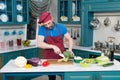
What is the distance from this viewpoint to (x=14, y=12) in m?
4.84

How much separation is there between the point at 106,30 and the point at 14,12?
213 centimetres

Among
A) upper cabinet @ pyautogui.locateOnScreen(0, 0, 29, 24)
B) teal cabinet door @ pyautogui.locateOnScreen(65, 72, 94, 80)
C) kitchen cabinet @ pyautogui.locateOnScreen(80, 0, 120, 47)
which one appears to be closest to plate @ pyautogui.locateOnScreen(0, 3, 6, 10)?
upper cabinet @ pyautogui.locateOnScreen(0, 0, 29, 24)

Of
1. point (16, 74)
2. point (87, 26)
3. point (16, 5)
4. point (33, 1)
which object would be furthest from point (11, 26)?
point (16, 74)

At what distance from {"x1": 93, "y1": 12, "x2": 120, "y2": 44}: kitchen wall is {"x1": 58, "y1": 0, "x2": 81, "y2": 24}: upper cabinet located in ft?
1.68

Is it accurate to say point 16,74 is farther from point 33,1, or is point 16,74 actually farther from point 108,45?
point 33,1

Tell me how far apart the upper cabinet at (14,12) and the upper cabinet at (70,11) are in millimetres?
A: 930

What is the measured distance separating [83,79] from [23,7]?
3.16 m

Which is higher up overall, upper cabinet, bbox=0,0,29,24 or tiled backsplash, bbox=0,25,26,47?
upper cabinet, bbox=0,0,29,24

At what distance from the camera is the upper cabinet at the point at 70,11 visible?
17.3 ft

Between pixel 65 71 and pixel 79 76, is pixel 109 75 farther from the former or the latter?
pixel 65 71

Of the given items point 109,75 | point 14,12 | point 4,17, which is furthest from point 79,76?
point 14,12

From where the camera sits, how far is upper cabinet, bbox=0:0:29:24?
15.2ft

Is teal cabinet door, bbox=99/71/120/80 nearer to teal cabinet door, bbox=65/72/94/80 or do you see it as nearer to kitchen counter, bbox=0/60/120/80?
kitchen counter, bbox=0/60/120/80

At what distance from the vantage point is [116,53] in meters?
4.12
